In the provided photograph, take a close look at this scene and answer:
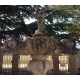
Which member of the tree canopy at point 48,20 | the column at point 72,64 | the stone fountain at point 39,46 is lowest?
the column at point 72,64

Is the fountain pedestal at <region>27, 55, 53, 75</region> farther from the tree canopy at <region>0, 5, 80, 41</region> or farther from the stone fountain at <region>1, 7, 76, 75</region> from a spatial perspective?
the tree canopy at <region>0, 5, 80, 41</region>

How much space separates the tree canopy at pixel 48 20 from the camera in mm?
10547

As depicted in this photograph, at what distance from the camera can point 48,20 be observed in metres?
11.3

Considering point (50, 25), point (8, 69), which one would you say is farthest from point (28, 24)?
point (8, 69)

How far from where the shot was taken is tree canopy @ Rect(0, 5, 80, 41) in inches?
415

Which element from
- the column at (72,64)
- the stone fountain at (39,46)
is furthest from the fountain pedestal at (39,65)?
the column at (72,64)

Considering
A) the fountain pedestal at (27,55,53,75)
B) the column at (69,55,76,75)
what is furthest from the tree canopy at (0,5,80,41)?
the fountain pedestal at (27,55,53,75)

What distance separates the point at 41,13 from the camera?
5.36 meters

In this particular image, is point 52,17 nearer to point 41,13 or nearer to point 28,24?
point 28,24

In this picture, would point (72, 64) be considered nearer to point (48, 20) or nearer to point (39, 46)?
point (48, 20)

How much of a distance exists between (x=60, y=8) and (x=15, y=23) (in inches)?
136

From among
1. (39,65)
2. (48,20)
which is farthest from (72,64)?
(39,65)

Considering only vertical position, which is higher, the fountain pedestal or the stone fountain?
the stone fountain

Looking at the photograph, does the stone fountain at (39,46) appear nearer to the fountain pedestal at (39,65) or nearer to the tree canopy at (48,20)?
the fountain pedestal at (39,65)
